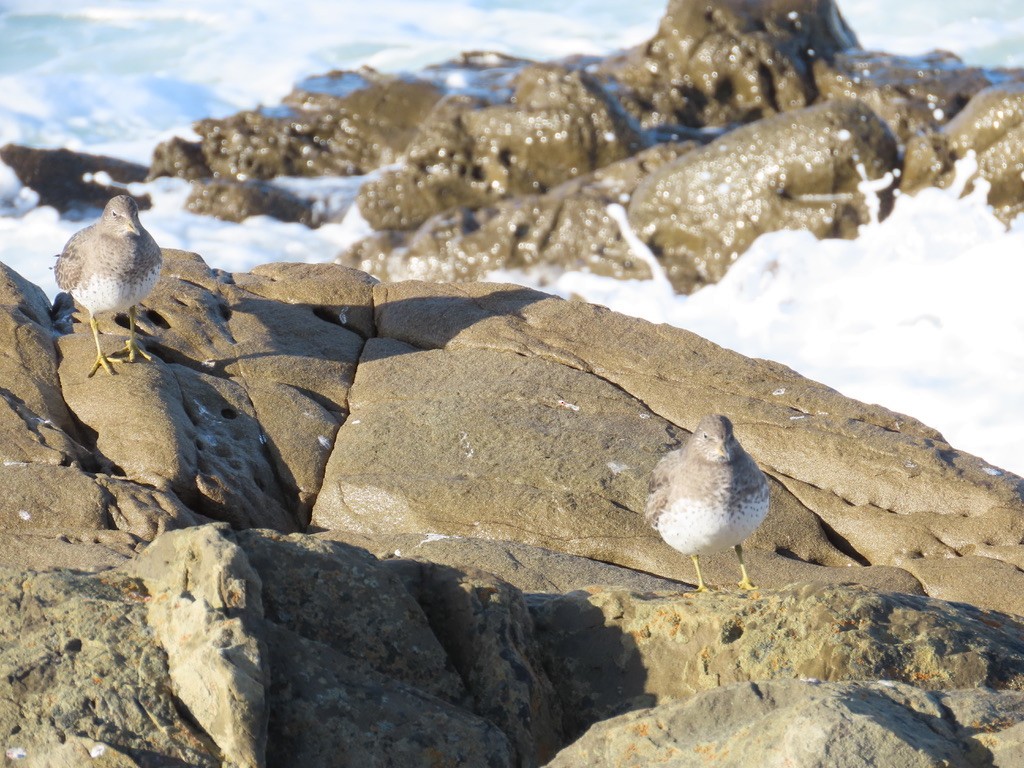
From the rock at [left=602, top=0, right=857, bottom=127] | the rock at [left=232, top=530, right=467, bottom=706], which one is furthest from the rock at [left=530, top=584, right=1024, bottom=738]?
the rock at [left=602, top=0, right=857, bottom=127]

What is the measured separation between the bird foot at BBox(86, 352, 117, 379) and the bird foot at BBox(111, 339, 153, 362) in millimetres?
89

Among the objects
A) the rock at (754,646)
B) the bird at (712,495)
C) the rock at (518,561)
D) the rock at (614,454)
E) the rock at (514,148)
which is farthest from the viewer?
the rock at (514,148)

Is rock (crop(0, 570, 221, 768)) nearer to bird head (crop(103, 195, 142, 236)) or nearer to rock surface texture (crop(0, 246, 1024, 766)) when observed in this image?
rock surface texture (crop(0, 246, 1024, 766))

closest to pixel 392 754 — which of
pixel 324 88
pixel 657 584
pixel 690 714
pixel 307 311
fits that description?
pixel 690 714

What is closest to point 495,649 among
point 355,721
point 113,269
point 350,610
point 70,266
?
point 350,610

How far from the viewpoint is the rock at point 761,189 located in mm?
15055

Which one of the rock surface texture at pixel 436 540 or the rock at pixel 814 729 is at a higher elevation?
the rock at pixel 814 729

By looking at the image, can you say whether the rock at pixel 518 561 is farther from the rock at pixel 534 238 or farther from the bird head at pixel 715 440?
the rock at pixel 534 238

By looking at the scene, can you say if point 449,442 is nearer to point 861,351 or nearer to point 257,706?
point 257,706

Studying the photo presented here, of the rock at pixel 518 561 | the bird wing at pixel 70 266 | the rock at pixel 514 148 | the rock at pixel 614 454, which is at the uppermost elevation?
the bird wing at pixel 70 266

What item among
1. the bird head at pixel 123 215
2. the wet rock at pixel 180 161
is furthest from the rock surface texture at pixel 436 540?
the wet rock at pixel 180 161

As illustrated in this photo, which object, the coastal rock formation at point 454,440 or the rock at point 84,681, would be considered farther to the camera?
the coastal rock formation at point 454,440

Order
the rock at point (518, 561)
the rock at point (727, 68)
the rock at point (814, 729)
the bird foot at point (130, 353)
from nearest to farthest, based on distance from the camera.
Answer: the rock at point (814, 729) → the rock at point (518, 561) → the bird foot at point (130, 353) → the rock at point (727, 68)

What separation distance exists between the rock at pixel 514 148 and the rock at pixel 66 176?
417cm
